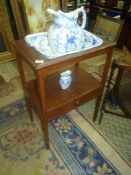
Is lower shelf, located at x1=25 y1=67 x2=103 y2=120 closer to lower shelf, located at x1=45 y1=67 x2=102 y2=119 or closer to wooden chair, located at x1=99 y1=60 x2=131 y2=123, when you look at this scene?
lower shelf, located at x1=45 y1=67 x2=102 y2=119

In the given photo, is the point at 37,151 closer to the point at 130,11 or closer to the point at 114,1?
the point at 130,11

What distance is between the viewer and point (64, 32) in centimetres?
89

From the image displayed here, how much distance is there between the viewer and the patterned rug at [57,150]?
119 centimetres

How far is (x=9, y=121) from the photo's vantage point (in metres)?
1.53

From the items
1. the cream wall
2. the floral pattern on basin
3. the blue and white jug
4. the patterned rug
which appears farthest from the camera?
the cream wall

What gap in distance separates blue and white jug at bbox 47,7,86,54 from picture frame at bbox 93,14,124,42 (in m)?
1.62

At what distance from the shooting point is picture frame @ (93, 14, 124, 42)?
2.36 metres

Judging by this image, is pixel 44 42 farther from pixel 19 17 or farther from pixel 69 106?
pixel 19 17

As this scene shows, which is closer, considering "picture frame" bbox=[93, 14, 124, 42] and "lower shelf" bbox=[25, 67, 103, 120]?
"lower shelf" bbox=[25, 67, 103, 120]

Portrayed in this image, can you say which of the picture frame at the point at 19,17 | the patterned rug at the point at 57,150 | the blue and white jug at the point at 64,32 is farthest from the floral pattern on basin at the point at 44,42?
the picture frame at the point at 19,17

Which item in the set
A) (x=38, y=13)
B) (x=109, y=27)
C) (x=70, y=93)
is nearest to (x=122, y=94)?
(x=70, y=93)

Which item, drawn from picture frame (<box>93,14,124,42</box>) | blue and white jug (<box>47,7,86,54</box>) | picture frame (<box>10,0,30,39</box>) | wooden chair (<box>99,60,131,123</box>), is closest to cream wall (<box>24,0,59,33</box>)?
picture frame (<box>10,0,30,39</box>)

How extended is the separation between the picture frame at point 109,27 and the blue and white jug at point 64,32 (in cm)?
162

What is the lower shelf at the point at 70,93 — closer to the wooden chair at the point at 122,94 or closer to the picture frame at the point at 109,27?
the wooden chair at the point at 122,94
